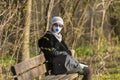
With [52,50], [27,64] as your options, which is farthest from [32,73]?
[52,50]

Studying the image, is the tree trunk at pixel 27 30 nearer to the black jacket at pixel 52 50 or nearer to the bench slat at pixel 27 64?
the black jacket at pixel 52 50

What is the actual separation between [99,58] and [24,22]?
256 centimetres

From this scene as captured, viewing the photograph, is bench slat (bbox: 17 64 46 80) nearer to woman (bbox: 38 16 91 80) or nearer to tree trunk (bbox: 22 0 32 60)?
woman (bbox: 38 16 91 80)

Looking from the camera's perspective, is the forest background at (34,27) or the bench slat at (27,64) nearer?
the bench slat at (27,64)

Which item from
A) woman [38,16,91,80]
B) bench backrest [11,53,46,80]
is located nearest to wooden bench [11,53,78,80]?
bench backrest [11,53,46,80]

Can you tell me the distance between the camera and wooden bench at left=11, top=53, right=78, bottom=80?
652 centimetres

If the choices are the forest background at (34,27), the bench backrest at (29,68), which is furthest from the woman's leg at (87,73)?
the forest background at (34,27)

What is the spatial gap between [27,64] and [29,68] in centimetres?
11

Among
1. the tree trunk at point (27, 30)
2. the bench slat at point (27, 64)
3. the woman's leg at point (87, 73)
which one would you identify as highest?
the tree trunk at point (27, 30)

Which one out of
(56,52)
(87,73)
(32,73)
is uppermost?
(56,52)

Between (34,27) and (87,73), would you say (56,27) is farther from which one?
(34,27)

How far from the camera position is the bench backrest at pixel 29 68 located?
651cm

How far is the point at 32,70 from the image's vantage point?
23.5ft

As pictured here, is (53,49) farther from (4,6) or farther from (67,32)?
(67,32)
